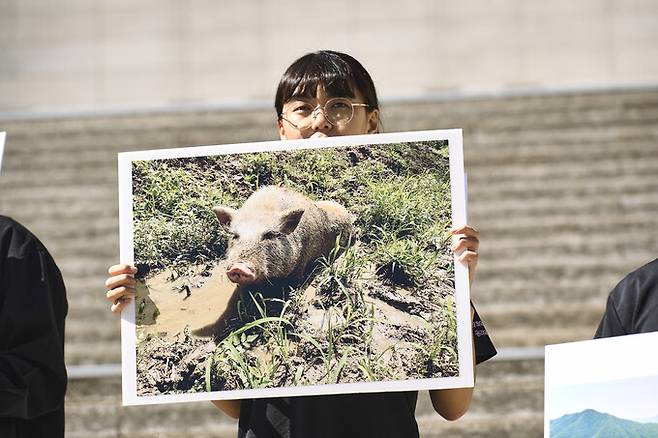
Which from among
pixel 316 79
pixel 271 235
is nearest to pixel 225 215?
pixel 271 235

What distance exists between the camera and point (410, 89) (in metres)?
5.92

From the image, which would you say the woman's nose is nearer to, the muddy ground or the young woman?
the young woman

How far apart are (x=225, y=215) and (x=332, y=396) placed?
35cm

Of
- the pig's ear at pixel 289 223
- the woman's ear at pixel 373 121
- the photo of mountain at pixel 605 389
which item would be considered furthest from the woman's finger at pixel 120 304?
the photo of mountain at pixel 605 389

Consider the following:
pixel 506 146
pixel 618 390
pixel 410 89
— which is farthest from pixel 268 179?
pixel 410 89

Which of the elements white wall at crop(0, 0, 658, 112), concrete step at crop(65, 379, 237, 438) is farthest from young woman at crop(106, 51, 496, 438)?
white wall at crop(0, 0, 658, 112)

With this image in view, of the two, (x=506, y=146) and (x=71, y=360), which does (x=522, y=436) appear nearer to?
(x=506, y=146)

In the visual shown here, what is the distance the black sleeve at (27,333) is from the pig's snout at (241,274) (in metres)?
0.38

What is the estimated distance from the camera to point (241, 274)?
6.93 ft

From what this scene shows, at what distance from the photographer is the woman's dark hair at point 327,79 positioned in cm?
226

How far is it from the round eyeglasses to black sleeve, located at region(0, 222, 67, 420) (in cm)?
54

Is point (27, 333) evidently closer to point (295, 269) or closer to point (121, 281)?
point (121, 281)

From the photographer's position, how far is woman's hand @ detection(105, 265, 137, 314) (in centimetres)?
210

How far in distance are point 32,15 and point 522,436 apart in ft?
10.9
